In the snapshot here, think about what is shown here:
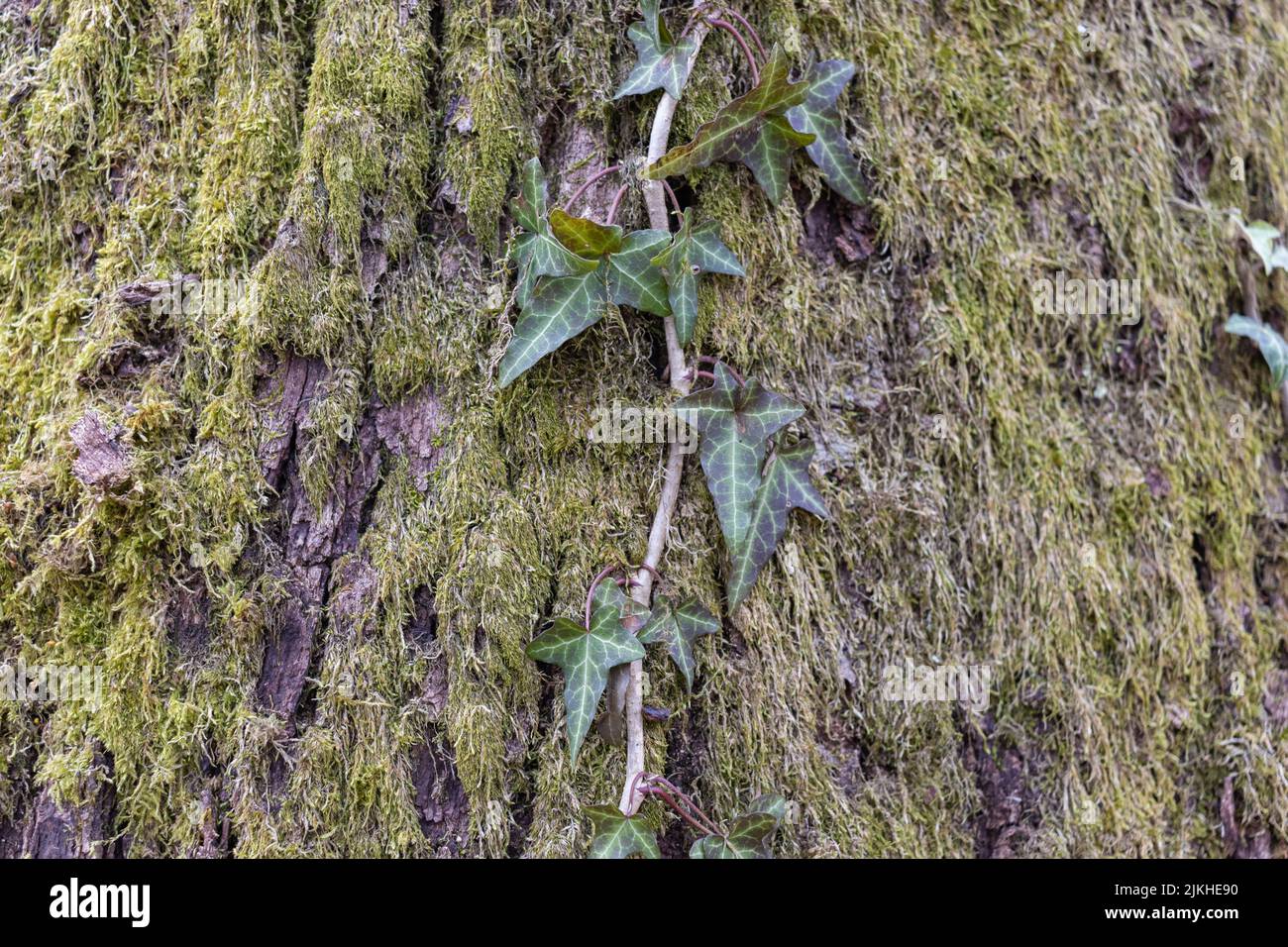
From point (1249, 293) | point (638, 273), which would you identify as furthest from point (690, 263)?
point (1249, 293)

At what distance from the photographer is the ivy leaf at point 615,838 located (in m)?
1.63

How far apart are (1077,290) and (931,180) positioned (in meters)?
0.54

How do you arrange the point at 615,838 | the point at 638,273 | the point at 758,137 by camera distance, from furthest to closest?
the point at 758,137 → the point at 638,273 → the point at 615,838

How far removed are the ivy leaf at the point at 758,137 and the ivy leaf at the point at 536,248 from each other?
26cm

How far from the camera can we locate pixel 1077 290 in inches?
86.5

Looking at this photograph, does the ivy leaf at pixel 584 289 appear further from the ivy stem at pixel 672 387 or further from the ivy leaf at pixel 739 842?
the ivy leaf at pixel 739 842

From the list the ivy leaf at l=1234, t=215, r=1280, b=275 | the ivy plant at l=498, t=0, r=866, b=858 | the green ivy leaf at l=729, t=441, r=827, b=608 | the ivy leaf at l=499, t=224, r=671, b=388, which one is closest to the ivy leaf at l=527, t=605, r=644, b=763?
the ivy plant at l=498, t=0, r=866, b=858

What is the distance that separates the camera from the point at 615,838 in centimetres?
164

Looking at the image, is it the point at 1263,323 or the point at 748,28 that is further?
the point at 1263,323

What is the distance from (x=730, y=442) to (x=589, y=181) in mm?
650

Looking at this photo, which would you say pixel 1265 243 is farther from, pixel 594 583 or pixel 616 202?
pixel 594 583

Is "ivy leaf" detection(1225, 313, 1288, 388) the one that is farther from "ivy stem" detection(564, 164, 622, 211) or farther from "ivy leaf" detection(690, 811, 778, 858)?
"ivy leaf" detection(690, 811, 778, 858)

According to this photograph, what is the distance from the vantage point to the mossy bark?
1708 mm
